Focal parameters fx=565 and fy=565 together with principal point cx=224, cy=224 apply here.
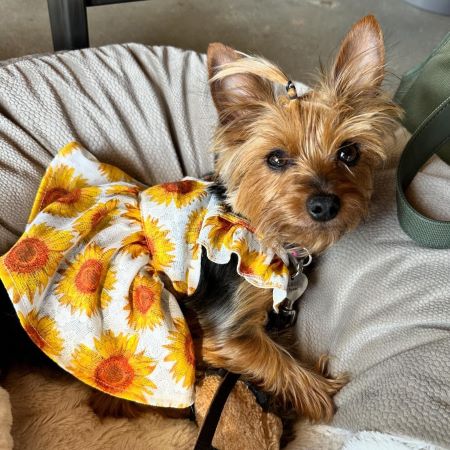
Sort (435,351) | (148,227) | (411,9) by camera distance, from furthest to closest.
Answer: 1. (411,9)
2. (148,227)
3. (435,351)

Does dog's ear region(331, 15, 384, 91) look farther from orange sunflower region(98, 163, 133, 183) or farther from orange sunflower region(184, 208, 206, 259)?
orange sunflower region(98, 163, 133, 183)

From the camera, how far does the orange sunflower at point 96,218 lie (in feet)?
5.85

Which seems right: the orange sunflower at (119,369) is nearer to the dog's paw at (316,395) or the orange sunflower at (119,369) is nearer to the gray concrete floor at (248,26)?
the dog's paw at (316,395)

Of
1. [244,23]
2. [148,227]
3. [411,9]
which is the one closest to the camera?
[148,227]

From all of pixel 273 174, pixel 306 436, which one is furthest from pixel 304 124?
pixel 306 436

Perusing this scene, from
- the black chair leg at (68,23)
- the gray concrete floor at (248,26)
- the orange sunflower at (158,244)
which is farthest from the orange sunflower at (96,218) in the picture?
the gray concrete floor at (248,26)

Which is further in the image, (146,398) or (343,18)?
(343,18)

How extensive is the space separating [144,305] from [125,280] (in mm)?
99

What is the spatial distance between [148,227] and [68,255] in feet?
0.87

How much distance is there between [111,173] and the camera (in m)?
2.06

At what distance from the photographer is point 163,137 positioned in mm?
2316

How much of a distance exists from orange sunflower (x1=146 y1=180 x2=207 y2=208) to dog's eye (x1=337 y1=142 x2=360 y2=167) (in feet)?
1.54

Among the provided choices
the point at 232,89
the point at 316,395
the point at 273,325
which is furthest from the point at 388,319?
the point at 232,89

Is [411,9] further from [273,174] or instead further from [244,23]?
[273,174]
